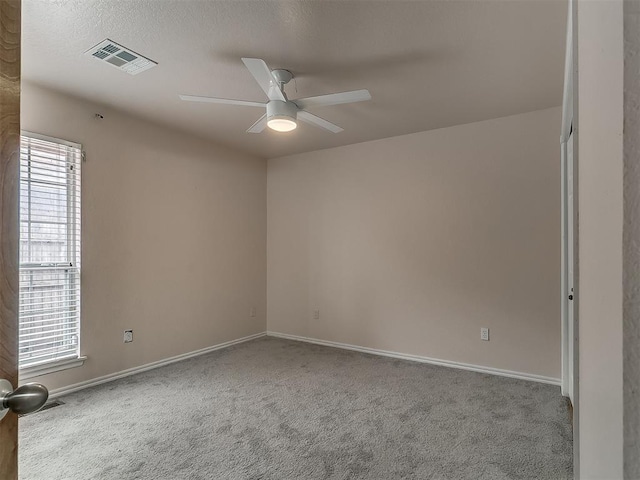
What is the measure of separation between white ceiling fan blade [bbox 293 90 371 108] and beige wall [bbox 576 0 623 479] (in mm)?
1693

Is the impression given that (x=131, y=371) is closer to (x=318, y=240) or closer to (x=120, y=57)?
(x=318, y=240)

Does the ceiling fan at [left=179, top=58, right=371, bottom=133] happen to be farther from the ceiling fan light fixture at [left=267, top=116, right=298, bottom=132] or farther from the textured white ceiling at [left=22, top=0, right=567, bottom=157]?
the textured white ceiling at [left=22, top=0, right=567, bottom=157]

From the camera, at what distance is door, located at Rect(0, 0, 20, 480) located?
24.0 inches

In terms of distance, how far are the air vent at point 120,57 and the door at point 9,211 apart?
196cm

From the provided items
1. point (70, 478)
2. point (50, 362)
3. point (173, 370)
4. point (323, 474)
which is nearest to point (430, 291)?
point (323, 474)

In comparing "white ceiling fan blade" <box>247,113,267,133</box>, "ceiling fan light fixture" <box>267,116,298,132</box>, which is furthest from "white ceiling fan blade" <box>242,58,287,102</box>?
"white ceiling fan blade" <box>247,113,267,133</box>

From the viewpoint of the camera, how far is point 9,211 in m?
0.63

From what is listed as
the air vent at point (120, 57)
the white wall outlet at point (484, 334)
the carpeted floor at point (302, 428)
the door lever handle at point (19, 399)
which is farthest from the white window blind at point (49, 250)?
the white wall outlet at point (484, 334)

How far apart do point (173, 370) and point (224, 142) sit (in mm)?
2627

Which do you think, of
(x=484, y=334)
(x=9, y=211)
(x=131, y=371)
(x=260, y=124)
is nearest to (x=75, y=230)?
(x=131, y=371)

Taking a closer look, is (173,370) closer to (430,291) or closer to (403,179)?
(430,291)

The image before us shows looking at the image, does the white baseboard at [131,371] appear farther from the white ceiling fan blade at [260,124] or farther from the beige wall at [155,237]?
the white ceiling fan blade at [260,124]

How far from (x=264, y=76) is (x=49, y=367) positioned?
2.79m

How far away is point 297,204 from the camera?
4.86m
